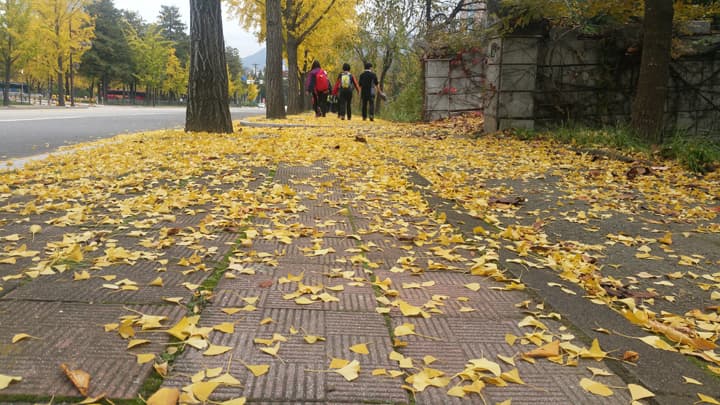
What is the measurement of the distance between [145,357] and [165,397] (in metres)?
0.29

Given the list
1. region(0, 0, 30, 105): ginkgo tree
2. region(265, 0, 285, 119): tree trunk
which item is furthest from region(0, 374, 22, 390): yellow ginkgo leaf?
region(0, 0, 30, 105): ginkgo tree

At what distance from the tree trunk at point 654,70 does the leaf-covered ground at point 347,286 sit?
3147 millimetres

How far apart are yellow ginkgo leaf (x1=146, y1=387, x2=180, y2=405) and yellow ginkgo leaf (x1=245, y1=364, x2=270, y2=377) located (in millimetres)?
255

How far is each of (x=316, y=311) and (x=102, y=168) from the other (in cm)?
480

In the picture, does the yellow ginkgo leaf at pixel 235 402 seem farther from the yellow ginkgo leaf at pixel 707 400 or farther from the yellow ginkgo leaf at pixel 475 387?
the yellow ginkgo leaf at pixel 707 400

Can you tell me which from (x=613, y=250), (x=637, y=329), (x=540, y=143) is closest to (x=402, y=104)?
(x=540, y=143)

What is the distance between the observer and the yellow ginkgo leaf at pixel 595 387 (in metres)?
1.83

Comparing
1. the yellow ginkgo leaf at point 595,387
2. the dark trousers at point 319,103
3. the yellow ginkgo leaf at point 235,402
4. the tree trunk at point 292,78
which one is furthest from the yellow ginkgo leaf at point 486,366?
the tree trunk at point 292,78

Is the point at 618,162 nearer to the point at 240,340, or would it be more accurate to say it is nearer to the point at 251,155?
the point at 251,155

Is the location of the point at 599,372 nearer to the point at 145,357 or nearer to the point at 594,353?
the point at 594,353

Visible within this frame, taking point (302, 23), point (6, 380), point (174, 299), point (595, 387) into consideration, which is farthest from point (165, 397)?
point (302, 23)

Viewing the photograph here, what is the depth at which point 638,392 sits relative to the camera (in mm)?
1844

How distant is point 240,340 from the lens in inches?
82.7

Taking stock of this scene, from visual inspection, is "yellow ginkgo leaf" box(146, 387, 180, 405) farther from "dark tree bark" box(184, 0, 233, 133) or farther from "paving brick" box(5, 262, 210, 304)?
A: "dark tree bark" box(184, 0, 233, 133)
